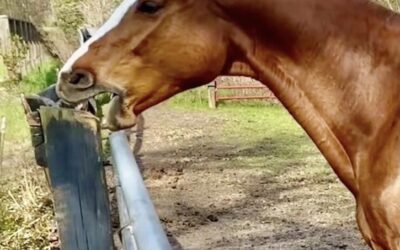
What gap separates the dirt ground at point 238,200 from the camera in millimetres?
5289

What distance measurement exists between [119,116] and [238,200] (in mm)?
4254

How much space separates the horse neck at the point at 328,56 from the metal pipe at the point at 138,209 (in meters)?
0.52

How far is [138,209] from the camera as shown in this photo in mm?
1897

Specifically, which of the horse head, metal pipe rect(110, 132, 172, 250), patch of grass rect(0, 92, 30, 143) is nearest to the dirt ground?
patch of grass rect(0, 92, 30, 143)

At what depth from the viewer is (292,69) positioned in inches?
93.4

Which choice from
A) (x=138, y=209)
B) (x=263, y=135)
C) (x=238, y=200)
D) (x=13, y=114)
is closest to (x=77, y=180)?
(x=138, y=209)

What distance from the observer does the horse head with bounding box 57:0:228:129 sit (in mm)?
2277

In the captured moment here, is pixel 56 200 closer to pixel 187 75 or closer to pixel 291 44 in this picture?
pixel 187 75

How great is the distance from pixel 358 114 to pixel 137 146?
23.9 feet

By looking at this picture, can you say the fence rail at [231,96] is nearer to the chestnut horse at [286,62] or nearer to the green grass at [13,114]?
the green grass at [13,114]

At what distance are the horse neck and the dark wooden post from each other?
0.71 m

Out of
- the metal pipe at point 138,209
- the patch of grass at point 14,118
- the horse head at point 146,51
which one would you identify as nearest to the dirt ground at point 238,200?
the patch of grass at point 14,118

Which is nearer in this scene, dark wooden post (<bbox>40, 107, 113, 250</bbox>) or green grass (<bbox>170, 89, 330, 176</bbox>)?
dark wooden post (<bbox>40, 107, 113, 250</bbox>)

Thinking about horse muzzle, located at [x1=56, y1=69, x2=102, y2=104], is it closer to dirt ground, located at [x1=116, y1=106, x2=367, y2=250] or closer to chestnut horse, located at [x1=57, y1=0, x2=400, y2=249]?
chestnut horse, located at [x1=57, y1=0, x2=400, y2=249]
